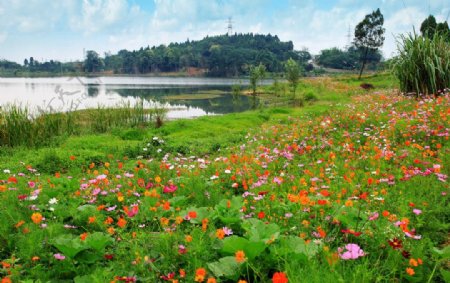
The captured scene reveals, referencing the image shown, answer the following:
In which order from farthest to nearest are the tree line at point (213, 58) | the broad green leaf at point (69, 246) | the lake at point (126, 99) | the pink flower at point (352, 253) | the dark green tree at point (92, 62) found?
the dark green tree at point (92, 62) < the tree line at point (213, 58) < the lake at point (126, 99) < the broad green leaf at point (69, 246) < the pink flower at point (352, 253)

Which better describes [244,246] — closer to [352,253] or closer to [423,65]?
[352,253]

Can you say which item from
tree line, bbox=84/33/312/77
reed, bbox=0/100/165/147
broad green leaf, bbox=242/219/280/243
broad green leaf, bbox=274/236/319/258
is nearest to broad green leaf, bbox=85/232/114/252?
broad green leaf, bbox=242/219/280/243

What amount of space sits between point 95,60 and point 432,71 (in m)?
140

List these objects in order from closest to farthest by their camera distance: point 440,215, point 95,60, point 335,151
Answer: point 440,215
point 335,151
point 95,60

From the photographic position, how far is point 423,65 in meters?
12.0

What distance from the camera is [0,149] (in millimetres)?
9891

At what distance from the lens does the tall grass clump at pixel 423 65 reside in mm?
11508

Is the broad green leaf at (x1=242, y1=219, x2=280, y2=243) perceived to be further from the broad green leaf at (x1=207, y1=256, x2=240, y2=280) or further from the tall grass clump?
the tall grass clump

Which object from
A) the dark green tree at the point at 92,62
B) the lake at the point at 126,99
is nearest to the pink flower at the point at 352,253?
the lake at the point at 126,99

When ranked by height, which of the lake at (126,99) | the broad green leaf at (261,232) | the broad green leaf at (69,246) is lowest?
the lake at (126,99)

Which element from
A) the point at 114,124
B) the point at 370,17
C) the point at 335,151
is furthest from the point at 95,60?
the point at 335,151

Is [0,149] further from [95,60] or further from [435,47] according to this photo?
[95,60]

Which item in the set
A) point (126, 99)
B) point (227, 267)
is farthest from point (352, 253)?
point (126, 99)

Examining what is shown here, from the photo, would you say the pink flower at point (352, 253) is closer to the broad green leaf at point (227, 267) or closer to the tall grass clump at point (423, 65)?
the broad green leaf at point (227, 267)
